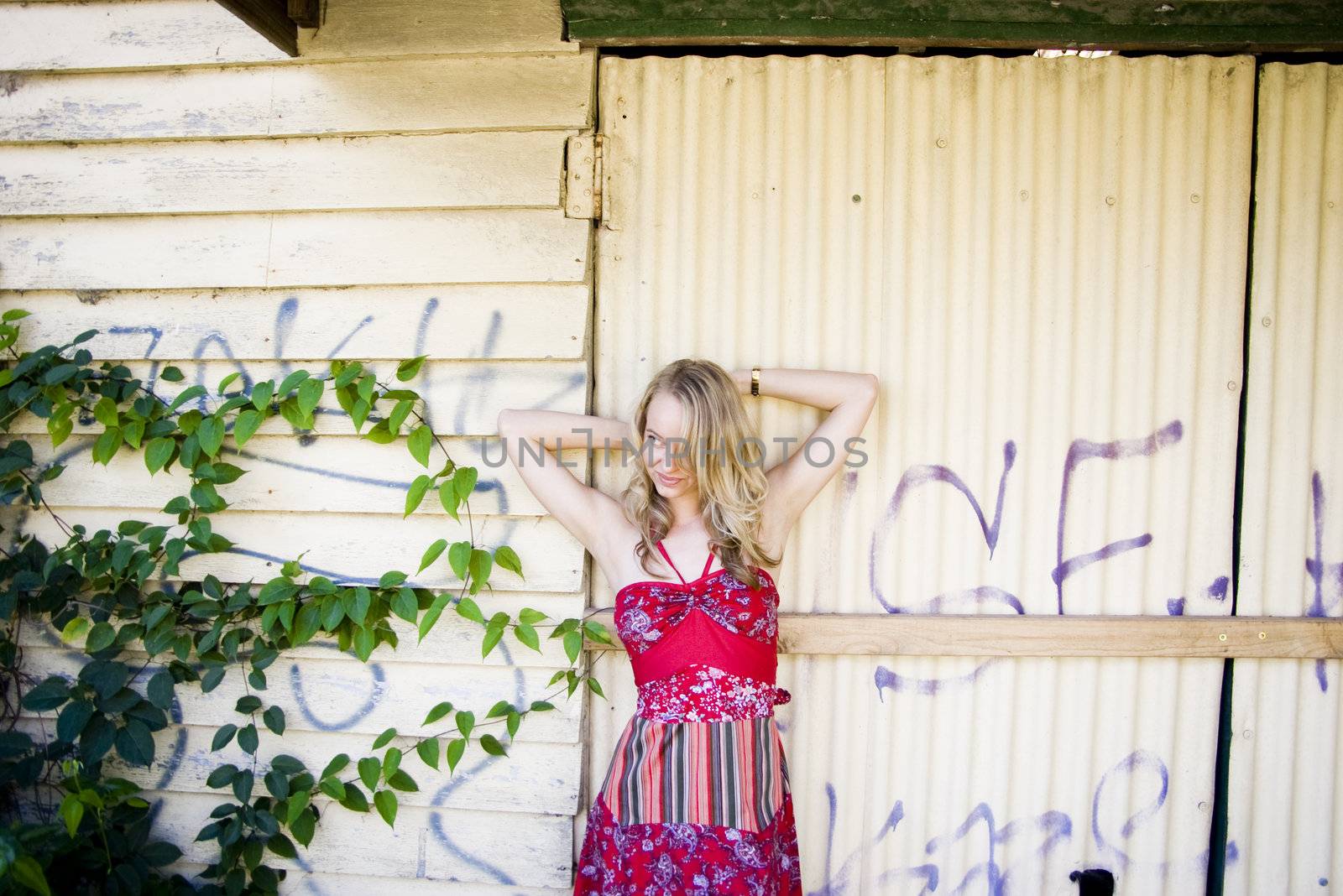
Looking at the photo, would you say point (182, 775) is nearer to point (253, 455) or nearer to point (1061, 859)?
point (253, 455)

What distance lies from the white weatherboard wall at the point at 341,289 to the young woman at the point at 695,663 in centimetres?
36

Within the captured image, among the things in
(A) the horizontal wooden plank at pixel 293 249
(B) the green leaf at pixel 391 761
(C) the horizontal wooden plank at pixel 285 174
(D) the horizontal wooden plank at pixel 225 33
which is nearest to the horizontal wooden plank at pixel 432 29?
(D) the horizontal wooden plank at pixel 225 33

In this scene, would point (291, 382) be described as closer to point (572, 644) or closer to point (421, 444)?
point (421, 444)

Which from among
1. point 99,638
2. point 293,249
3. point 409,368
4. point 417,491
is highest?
point 293,249

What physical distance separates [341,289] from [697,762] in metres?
1.75

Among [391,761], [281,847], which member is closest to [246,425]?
[391,761]

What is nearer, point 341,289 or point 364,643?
point 364,643

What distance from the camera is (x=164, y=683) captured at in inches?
103

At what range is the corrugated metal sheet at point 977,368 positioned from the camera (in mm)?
2631

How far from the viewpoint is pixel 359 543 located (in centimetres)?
266

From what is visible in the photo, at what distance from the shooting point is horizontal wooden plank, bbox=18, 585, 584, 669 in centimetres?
262

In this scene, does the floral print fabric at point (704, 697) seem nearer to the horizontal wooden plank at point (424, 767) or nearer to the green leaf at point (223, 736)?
the horizontal wooden plank at point (424, 767)

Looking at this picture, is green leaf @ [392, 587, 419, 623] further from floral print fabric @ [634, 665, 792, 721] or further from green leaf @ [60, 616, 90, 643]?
green leaf @ [60, 616, 90, 643]

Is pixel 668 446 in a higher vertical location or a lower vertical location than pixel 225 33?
lower
